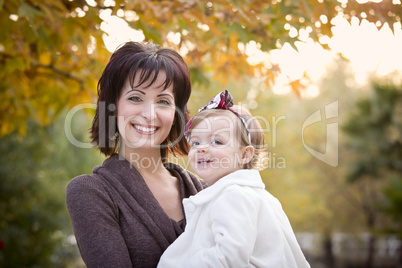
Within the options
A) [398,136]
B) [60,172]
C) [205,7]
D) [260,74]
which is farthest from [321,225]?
[205,7]

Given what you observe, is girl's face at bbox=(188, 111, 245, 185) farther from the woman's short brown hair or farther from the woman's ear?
the woman's short brown hair

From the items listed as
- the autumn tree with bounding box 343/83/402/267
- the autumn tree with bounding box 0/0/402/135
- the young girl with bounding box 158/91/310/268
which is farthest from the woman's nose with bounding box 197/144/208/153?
the autumn tree with bounding box 343/83/402/267

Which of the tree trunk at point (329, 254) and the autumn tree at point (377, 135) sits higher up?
the autumn tree at point (377, 135)

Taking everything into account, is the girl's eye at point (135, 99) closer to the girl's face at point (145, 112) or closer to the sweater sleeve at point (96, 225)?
the girl's face at point (145, 112)

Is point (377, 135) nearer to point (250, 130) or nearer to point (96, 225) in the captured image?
point (250, 130)

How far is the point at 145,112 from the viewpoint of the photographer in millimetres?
2318

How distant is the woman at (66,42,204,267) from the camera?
2039 millimetres

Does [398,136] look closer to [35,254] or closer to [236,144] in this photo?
[35,254]

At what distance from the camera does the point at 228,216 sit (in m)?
1.90

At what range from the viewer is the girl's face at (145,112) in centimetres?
232

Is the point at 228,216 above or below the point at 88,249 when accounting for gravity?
above

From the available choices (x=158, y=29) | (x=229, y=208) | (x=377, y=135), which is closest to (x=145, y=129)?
(x=229, y=208)

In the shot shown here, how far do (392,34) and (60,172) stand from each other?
26.3 feet

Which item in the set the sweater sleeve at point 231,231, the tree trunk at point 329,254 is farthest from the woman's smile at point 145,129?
the tree trunk at point 329,254
